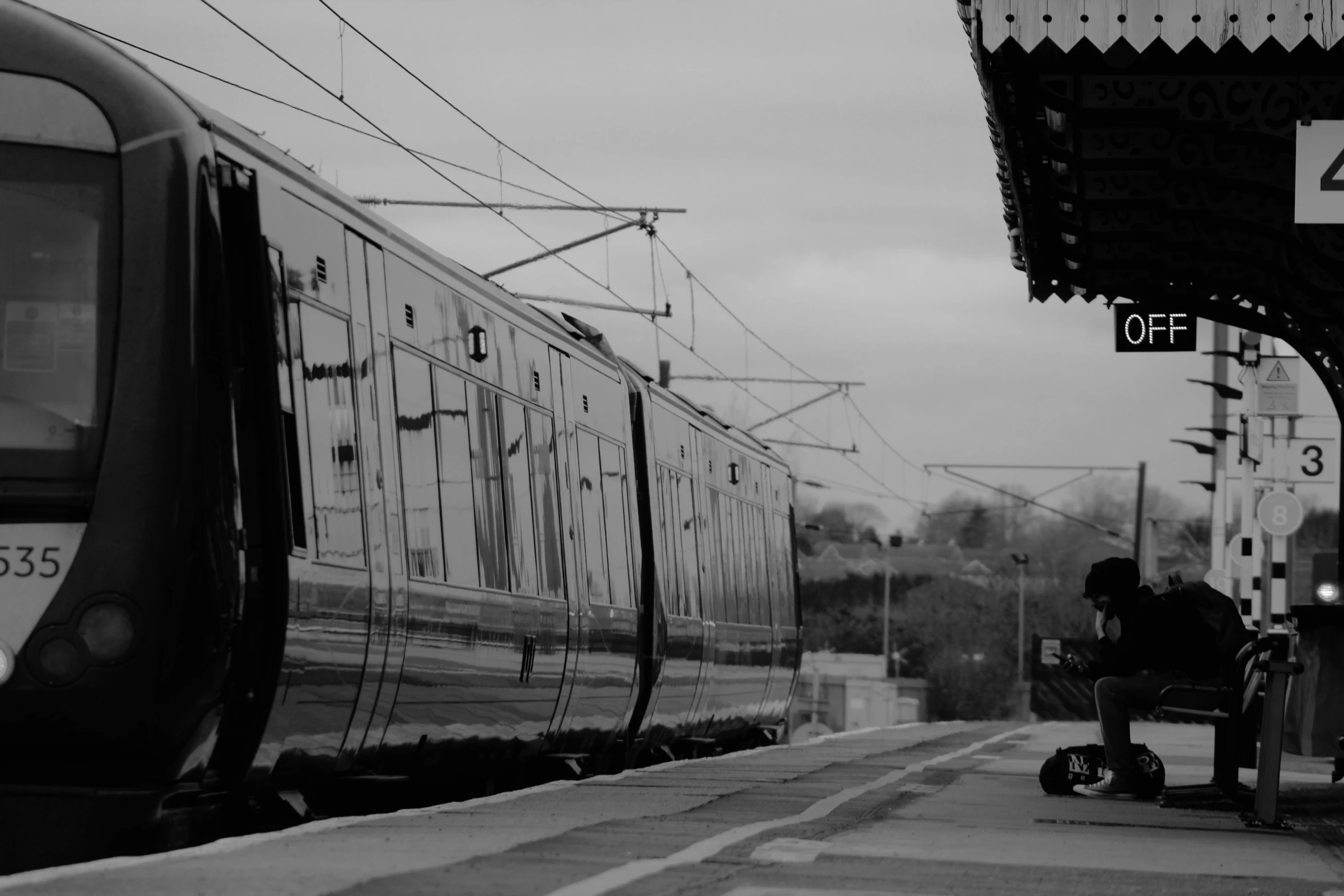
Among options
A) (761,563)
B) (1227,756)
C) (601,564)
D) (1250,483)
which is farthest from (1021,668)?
(1227,756)

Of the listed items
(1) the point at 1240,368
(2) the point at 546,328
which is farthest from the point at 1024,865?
(1) the point at 1240,368

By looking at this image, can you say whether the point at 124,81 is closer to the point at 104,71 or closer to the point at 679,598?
the point at 104,71

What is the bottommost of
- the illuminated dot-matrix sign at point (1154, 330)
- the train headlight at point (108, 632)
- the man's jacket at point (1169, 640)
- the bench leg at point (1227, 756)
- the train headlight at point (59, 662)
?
the bench leg at point (1227, 756)

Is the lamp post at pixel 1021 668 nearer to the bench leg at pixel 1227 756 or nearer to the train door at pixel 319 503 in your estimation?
the bench leg at pixel 1227 756

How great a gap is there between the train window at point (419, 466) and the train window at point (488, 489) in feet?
2.61

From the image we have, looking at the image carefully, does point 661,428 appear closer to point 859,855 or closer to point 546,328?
point 546,328

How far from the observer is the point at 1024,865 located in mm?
7941

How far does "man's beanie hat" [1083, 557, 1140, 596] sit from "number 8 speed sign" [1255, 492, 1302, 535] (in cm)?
1277

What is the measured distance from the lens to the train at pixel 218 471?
24.5 ft

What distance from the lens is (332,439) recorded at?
888 centimetres

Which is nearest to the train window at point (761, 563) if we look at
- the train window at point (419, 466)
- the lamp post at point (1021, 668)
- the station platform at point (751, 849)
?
the station platform at point (751, 849)

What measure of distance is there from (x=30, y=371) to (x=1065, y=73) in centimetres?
506

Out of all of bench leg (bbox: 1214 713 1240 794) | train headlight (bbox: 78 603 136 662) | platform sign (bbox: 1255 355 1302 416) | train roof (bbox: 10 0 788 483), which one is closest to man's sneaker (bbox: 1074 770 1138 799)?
bench leg (bbox: 1214 713 1240 794)

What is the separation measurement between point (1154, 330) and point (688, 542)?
4.44m
